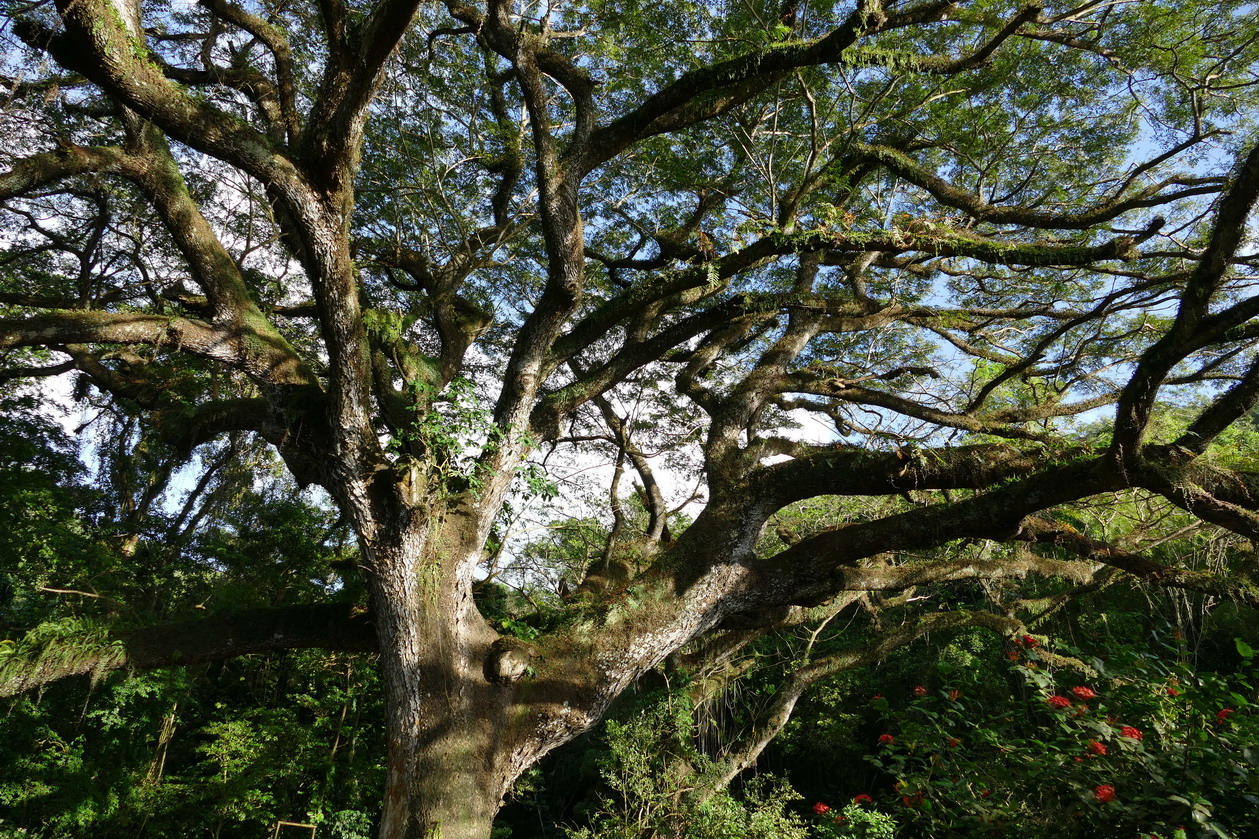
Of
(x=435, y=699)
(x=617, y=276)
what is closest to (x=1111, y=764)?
(x=435, y=699)

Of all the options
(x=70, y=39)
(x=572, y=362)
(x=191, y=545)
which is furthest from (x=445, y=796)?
(x=191, y=545)

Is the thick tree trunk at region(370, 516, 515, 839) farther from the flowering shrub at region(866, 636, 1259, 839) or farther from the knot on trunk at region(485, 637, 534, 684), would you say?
the flowering shrub at region(866, 636, 1259, 839)

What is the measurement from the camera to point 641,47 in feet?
18.1

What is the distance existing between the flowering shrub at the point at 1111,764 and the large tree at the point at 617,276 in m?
0.84

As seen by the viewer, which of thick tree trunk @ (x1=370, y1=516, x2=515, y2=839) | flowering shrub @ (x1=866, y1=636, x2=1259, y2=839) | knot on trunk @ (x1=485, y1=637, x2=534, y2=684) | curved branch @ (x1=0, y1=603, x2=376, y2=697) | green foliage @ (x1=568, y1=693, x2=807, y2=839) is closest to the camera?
flowering shrub @ (x1=866, y1=636, x2=1259, y2=839)

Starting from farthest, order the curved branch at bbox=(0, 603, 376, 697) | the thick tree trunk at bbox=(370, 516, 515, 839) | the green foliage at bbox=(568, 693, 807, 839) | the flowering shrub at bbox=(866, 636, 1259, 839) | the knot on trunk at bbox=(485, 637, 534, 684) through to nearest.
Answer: the green foliage at bbox=(568, 693, 807, 839)
the knot on trunk at bbox=(485, 637, 534, 684)
the curved branch at bbox=(0, 603, 376, 697)
the thick tree trunk at bbox=(370, 516, 515, 839)
the flowering shrub at bbox=(866, 636, 1259, 839)

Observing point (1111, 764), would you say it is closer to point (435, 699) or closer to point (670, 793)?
point (670, 793)

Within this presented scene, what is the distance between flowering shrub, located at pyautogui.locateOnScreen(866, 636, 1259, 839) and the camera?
7.63 ft

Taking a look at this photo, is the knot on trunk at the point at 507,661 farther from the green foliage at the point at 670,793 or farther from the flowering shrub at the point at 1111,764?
the flowering shrub at the point at 1111,764

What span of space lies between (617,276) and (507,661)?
4516 millimetres

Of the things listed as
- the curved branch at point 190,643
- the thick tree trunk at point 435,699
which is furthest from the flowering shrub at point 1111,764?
the curved branch at point 190,643

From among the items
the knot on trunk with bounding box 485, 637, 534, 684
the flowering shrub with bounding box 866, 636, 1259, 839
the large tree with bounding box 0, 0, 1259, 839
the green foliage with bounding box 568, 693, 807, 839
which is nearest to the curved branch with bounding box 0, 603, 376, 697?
the large tree with bounding box 0, 0, 1259, 839

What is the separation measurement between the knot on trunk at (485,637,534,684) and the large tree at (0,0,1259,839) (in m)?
0.02

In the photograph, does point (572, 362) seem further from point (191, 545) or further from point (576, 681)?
point (191, 545)
